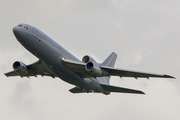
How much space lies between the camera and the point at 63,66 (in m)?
38.0

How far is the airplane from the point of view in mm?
35719

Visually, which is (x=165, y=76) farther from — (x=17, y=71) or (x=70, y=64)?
(x=17, y=71)

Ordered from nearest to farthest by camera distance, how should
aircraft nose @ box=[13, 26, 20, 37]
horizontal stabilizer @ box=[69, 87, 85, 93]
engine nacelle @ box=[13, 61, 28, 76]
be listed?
aircraft nose @ box=[13, 26, 20, 37] < engine nacelle @ box=[13, 61, 28, 76] < horizontal stabilizer @ box=[69, 87, 85, 93]

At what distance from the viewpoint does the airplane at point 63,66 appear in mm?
35719

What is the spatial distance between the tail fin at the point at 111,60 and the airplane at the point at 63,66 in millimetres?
5776

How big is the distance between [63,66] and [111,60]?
13.9 meters

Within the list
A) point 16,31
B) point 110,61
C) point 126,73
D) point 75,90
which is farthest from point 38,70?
point 126,73

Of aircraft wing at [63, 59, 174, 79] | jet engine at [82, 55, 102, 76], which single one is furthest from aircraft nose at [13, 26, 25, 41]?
jet engine at [82, 55, 102, 76]

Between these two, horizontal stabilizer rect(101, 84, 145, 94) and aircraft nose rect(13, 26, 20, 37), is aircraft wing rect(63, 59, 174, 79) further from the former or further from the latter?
aircraft nose rect(13, 26, 20, 37)

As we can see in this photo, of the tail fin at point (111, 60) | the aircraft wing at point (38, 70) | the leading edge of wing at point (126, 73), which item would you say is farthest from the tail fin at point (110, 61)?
the leading edge of wing at point (126, 73)

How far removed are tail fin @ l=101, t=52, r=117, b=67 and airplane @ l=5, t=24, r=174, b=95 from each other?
5776 mm

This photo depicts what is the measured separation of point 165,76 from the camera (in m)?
34.0

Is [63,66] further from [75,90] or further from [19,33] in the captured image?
[75,90]

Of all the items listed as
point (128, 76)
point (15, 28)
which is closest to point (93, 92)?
point (128, 76)
